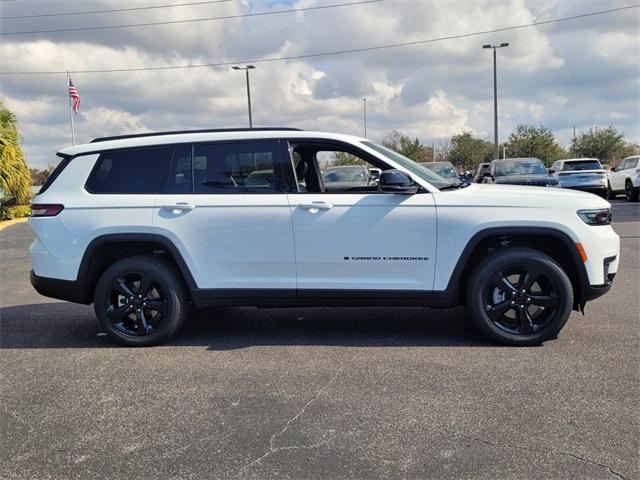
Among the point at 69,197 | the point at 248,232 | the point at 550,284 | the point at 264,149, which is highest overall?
the point at 264,149

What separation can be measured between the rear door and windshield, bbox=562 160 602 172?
61.5ft

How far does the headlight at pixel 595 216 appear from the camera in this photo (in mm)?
4633

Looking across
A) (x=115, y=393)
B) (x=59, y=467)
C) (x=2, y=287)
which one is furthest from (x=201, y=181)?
(x=2, y=287)

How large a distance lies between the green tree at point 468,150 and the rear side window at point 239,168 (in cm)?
5119

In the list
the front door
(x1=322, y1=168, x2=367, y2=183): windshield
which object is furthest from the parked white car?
the front door

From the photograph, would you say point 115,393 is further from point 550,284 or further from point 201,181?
point 550,284

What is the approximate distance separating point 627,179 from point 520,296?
18545mm

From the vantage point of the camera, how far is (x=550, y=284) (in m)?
4.70

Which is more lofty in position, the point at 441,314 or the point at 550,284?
the point at 550,284

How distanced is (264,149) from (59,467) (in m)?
2.97

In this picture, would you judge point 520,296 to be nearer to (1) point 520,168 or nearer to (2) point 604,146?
(1) point 520,168

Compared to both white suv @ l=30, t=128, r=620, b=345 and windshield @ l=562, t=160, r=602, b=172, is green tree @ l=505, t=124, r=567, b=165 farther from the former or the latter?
white suv @ l=30, t=128, r=620, b=345

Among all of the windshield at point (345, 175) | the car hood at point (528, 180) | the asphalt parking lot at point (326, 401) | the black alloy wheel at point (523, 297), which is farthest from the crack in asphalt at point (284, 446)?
the car hood at point (528, 180)

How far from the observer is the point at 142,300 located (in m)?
5.07
